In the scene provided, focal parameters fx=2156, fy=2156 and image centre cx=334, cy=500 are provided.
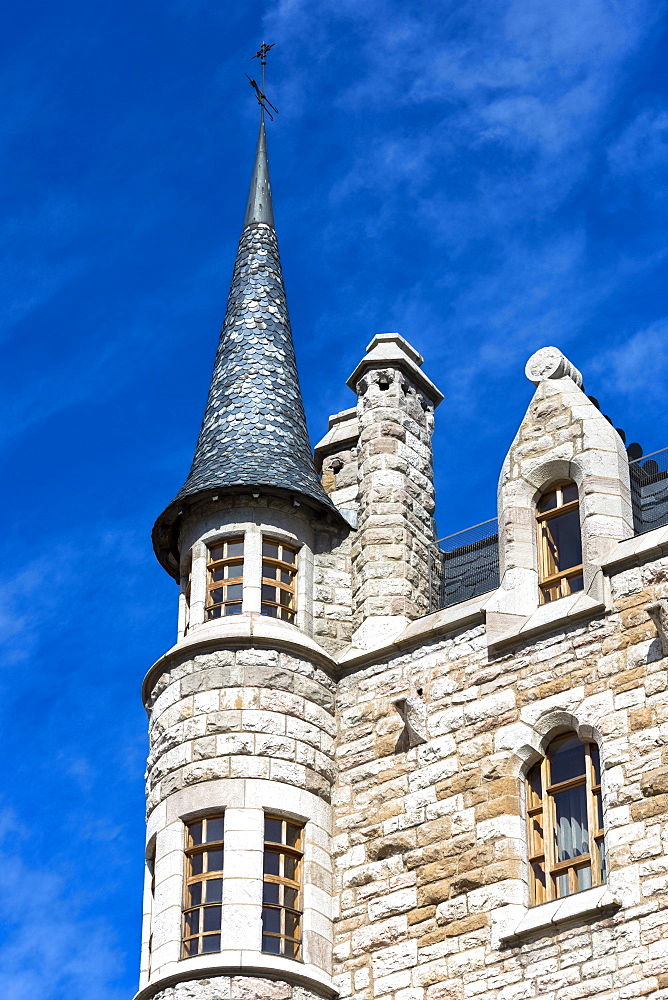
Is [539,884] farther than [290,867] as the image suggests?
No

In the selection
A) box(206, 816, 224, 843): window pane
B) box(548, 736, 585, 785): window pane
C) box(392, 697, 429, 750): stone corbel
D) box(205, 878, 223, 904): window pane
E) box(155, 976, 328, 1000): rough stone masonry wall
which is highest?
box(392, 697, 429, 750): stone corbel

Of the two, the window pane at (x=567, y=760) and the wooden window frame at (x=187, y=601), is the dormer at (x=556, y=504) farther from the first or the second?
the wooden window frame at (x=187, y=601)

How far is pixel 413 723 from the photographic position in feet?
84.9

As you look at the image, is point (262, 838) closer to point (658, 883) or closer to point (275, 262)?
point (658, 883)

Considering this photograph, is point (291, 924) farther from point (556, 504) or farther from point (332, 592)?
point (556, 504)

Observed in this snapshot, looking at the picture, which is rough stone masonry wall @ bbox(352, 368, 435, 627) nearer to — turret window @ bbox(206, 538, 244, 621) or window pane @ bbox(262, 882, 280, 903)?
turret window @ bbox(206, 538, 244, 621)

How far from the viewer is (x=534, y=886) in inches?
947

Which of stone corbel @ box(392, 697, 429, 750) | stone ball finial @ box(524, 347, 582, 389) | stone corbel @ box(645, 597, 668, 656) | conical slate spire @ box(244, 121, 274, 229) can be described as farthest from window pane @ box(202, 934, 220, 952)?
conical slate spire @ box(244, 121, 274, 229)

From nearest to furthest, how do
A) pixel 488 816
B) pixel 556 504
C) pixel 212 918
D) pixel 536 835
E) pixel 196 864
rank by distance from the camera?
pixel 536 835
pixel 488 816
pixel 212 918
pixel 196 864
pixel 556 504

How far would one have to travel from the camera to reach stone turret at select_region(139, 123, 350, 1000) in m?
24.6

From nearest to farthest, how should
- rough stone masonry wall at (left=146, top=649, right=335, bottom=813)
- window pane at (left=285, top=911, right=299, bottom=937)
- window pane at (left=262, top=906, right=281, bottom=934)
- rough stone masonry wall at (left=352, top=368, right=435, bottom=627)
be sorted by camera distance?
window pane at (left=262, top=906, right=281, bottom=934) < window pane at (left=285, top=911, right=299, bottom=937) < rough stone masonry wall at (left=146, top=649, right=335, bottom=813) < rough stone masonry wall at (left=352, top=368, right=435, bottom=627)

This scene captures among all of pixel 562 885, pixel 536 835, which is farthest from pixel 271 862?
pixel 562 885

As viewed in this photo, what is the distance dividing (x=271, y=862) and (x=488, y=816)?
266cm

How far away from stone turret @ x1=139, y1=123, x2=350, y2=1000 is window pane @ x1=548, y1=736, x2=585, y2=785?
301 centimetres
